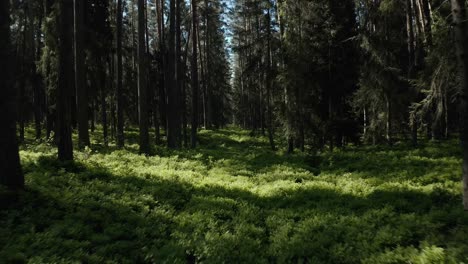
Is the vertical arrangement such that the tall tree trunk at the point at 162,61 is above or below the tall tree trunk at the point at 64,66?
above

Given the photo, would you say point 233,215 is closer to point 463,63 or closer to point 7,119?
point 7,119

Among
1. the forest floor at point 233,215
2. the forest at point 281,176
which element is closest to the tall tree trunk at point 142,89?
the forest at point 281,176

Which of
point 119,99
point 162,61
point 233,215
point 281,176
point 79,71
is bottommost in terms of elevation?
point 233,215

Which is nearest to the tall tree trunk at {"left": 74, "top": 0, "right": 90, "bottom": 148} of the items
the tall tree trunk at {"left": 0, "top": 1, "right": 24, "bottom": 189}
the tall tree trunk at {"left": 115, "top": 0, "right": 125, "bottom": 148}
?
the tall tree trunk at {"left": 115, "top": 0, "right": 125, "bottom": 148}

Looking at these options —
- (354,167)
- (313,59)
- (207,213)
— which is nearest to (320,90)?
(313,59)

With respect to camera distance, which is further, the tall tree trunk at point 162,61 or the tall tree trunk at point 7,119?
the tall tree trunk at point 162,61

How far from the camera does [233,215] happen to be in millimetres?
9656

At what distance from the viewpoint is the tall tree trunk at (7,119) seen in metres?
7.79

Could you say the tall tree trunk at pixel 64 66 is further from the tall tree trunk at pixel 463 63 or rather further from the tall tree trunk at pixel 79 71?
the tall tree trunk at pixel 463 63

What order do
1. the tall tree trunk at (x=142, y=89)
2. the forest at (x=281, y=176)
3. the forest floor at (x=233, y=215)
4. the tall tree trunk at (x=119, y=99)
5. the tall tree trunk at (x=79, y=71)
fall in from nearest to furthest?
the forest floor at (x=233, y=215) → the forest at (x=281, y=176) → the tall tree trunk at (x=79, y=71) → the tall tree trunk at (x=142, y=89) → the tall tree trunk at (x=119, y=99)

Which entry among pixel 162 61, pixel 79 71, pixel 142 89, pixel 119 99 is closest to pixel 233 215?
pixel 142 89

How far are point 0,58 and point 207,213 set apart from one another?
19.2ft

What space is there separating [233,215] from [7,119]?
5679 mm

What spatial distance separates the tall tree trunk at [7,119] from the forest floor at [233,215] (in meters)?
0.46
